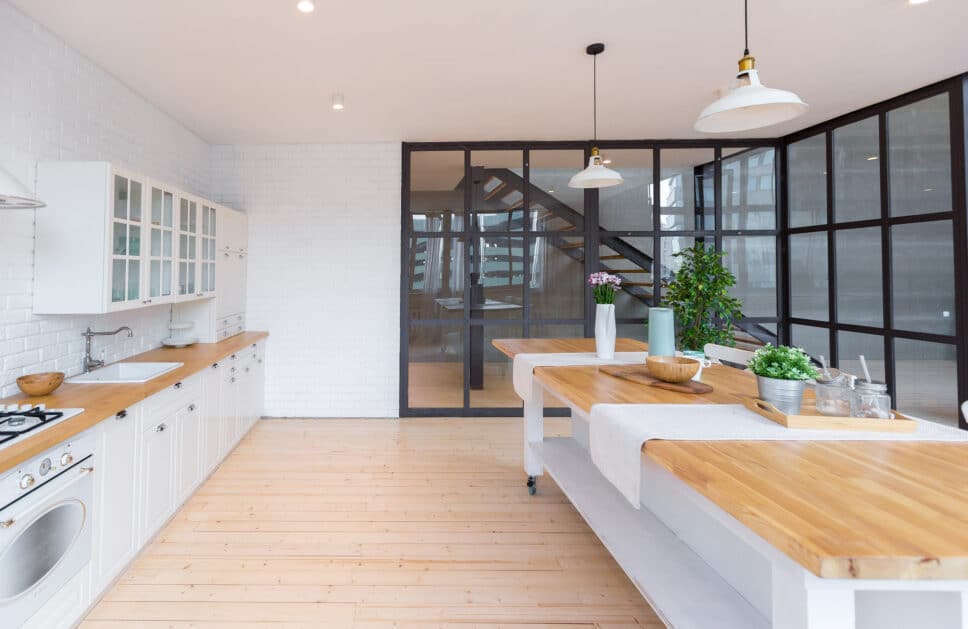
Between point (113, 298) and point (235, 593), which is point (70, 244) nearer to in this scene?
point (113, 298)

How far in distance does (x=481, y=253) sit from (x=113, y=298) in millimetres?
3183

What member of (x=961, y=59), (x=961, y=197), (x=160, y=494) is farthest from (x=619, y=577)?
(x=961, y=59)

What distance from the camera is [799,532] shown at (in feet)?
2.92

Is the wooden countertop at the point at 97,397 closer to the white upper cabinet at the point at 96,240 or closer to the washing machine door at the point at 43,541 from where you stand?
the washing machine door at the point at 43,541

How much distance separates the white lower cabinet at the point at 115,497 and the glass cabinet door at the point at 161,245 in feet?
3.77

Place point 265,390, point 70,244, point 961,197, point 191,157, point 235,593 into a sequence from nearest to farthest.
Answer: point 235,593
point 70,244
point 961,197
point 191,157
point 265,390

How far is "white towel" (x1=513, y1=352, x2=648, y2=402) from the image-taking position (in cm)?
275

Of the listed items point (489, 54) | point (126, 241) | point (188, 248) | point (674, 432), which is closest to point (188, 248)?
point (188, 248)

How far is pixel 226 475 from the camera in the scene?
11.7 feet

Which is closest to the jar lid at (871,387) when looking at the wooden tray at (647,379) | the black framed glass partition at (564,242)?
the wooden tray at (647,379)

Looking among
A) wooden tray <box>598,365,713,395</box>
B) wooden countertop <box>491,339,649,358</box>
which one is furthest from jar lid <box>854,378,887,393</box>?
wooden countertop <box>491,339,649,358</box>

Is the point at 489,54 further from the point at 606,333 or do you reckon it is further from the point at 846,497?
the point at 846,497

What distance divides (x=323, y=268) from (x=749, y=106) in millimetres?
4228

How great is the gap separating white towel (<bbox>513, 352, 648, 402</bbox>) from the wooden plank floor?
86 cm
